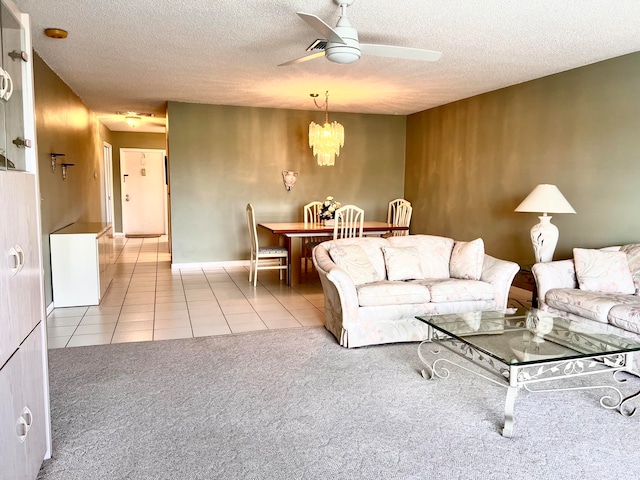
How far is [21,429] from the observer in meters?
1.73

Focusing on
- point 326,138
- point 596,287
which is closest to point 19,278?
point 596,287

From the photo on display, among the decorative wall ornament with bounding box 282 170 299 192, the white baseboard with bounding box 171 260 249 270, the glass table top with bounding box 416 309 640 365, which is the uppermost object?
the decorative wall ornament with bounding box 282 170 299 192

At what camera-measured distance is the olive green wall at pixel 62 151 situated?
173 inches

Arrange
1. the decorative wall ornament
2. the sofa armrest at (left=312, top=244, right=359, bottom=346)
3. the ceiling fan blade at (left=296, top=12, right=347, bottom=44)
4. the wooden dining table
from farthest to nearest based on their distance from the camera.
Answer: the decorative wall ornament
the wooden dining table
the sofa armrest at (left=312, top=244, right=359, bottom=346)
the ceiling fan blade at (left=296, top=12, right=347, bottom=44)

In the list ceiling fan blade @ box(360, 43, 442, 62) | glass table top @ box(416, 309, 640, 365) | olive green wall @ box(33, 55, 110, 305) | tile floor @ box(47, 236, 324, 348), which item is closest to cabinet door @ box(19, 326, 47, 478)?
tile floor @ box(47, 236, 324, 348)

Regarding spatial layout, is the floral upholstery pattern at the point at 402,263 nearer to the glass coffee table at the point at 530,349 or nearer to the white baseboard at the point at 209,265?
the glass coffee table at the point at 530,349

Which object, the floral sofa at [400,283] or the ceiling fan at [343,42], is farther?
the floral sofa at [400,283]

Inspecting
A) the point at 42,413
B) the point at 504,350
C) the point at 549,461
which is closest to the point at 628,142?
A: the point at 504,350

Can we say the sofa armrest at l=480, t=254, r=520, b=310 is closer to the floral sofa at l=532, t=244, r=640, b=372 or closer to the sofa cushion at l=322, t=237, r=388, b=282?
the floral sofa at l=532, t=244, r=640, b=372

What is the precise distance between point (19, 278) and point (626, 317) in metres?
3.46

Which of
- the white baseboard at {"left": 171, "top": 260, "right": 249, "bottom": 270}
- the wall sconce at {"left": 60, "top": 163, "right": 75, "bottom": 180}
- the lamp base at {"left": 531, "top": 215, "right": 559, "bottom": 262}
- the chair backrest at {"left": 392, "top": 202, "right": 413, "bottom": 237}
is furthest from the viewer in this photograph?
the white baseboard at {"left": 171, "top": 260, "right": 249, "bottom": 270}

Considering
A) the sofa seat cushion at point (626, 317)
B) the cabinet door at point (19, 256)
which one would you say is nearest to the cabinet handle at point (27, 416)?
the cabinet door at point (19, 256)

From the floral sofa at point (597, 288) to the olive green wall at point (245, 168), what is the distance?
4299 millimetres

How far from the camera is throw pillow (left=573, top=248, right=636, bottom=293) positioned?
3588 millimetres
